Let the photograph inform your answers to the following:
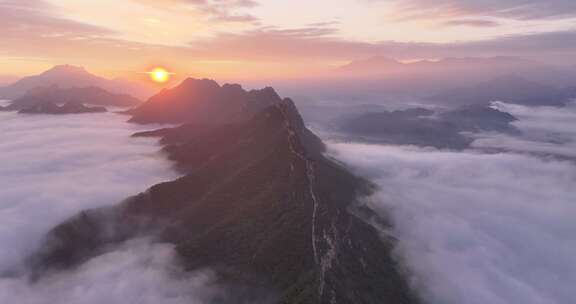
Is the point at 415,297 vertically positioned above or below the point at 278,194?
below

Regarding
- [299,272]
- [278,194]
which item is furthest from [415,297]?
[278,194]

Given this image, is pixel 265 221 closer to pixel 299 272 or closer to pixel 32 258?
pixel 299 272

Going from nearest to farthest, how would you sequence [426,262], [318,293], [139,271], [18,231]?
[318,293]
[139,271]
[18,231]
[426,262]

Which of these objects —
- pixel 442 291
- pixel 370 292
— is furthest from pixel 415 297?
pixel 370 292

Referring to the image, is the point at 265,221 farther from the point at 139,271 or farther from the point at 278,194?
the point at 139,271

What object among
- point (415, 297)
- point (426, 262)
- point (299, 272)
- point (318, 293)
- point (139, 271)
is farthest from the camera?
point (426, 262)

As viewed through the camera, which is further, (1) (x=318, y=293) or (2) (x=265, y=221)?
(2) (x=265, y=221)

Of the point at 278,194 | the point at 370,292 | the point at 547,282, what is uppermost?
the point at 278,194
